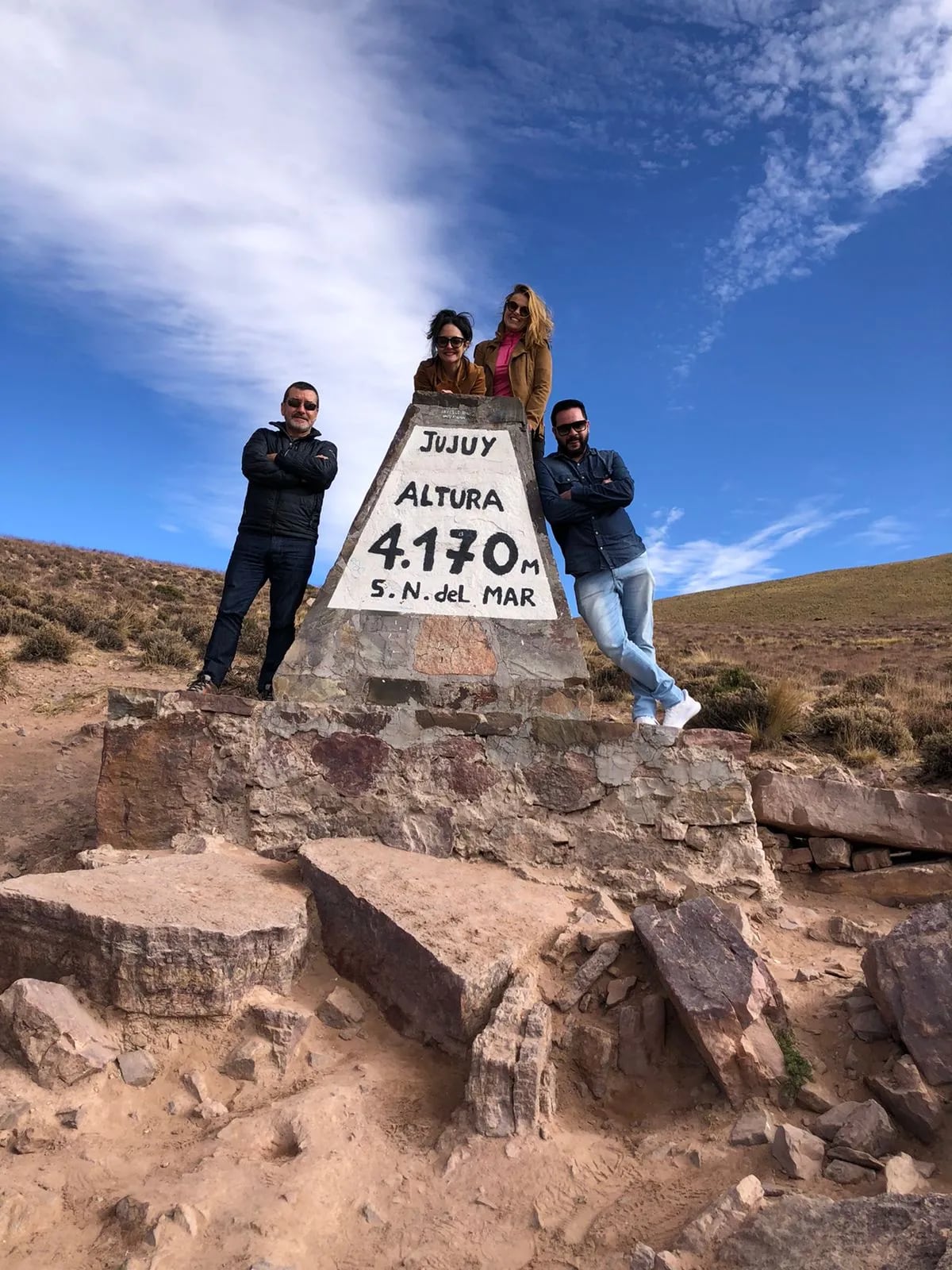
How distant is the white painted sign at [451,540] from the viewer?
4562 mm

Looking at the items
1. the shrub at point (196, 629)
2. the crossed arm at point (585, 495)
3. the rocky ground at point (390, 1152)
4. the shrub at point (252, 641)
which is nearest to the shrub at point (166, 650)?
the shrub at point (196, 629)

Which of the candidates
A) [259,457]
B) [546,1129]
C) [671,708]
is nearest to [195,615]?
[259,457]

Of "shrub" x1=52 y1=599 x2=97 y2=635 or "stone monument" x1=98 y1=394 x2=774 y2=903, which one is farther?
"shrub" x1=52 y1=599 x2=97 y2=635

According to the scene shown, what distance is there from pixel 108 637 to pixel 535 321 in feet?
30.1

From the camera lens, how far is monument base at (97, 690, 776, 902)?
13.4ft

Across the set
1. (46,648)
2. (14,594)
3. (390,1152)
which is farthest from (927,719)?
(14,594)

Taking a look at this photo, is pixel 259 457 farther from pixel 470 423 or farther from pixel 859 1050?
pixel 859 1050

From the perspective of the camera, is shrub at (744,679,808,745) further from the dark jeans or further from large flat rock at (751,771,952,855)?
the dark jeans

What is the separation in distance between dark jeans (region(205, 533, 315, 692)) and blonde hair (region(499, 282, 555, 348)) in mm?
1828

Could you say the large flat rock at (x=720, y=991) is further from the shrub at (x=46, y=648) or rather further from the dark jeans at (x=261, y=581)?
the shrub at (x=46, y=648)

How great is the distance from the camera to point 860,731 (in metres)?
7.59

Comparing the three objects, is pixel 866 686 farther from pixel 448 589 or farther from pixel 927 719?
pixel 448 589

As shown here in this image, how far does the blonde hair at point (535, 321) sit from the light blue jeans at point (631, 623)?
4.96ft

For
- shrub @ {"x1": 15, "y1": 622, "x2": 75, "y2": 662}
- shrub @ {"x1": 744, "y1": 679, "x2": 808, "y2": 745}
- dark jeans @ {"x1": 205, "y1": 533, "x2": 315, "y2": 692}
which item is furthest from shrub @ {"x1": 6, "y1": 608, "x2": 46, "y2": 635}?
shrub @ {"x1": 744, "y1": 679, "x2": 808, "y2": 745}
